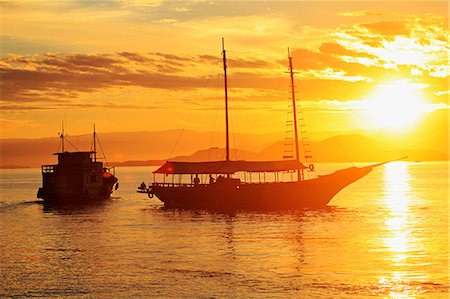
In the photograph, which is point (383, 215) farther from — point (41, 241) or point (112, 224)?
point (41, 241)

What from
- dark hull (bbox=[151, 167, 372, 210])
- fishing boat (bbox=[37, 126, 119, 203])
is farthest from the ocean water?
fishing boat (bbox=[37, 126, 119, 203])

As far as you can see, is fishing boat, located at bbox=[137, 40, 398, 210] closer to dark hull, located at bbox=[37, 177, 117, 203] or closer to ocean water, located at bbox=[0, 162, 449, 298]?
ocean water, located at bbox=[0, 162, 449, 298]

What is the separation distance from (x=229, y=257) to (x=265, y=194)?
41609 mm

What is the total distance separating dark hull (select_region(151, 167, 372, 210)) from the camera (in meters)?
86.7

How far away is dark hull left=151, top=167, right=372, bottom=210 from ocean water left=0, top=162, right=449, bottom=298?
858cm

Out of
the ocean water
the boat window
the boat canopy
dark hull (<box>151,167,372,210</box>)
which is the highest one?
the boat canopy

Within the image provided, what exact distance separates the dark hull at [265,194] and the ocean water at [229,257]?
28.1ft

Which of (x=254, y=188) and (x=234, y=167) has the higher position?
(x=234, y=167)

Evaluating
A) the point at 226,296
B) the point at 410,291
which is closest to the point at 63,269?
the point at 226,296

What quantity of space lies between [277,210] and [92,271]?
46836 millimetres

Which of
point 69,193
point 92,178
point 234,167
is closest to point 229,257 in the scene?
point 234,167

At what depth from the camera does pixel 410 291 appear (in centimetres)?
3381

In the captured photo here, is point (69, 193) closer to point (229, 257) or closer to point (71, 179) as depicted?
point (71, 179)

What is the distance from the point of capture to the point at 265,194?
86.6 m
